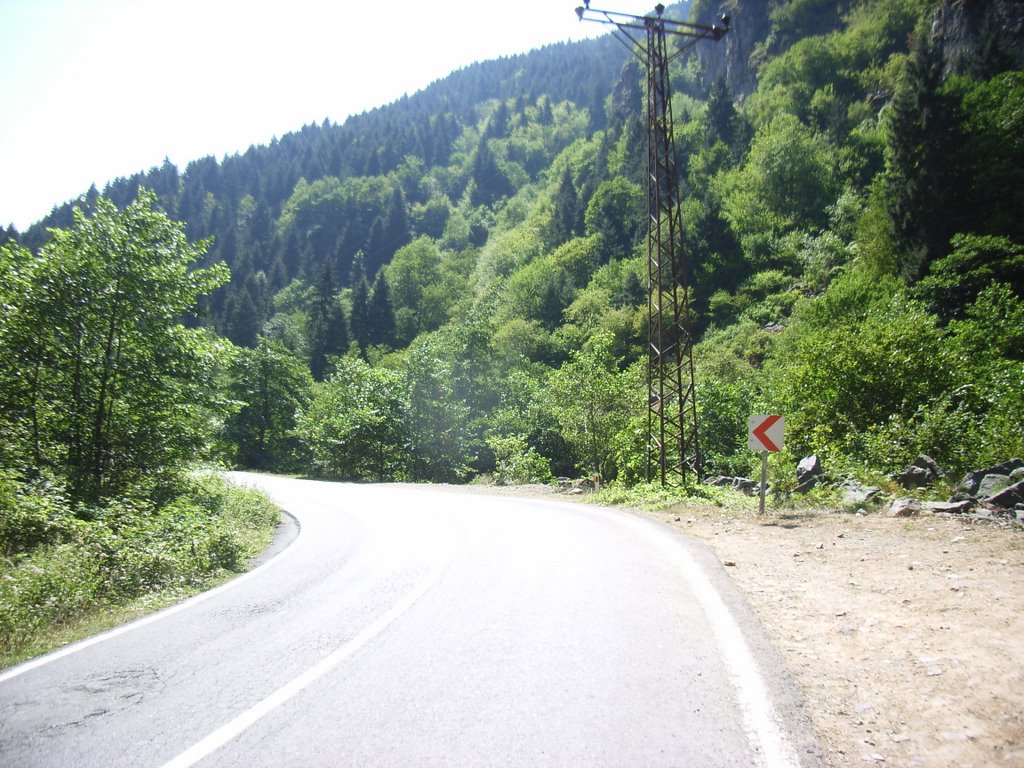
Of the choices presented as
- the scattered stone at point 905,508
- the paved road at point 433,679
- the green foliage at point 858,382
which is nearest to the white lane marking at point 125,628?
the paved road at point 433,679

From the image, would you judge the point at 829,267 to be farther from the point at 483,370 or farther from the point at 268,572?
the point at 268,572

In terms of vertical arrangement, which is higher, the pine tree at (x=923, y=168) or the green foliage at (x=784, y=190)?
the green foliage at (x=784, y=190)

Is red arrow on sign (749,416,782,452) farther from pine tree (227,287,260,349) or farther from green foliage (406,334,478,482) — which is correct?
pine tree (227,287,260,349)

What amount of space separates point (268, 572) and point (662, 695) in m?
6.97

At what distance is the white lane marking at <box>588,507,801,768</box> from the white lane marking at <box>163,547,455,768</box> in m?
3.02

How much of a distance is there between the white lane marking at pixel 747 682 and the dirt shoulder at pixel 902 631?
253 mm

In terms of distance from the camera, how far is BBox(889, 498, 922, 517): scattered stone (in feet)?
31.6

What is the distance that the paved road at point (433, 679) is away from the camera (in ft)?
10.9

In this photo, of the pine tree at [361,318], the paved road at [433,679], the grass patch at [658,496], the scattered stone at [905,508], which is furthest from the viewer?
the pine tree at [361,318]

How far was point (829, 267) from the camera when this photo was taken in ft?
148

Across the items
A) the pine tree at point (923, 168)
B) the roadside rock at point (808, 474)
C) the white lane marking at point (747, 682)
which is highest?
Result: the pine tree at point (923, 168)

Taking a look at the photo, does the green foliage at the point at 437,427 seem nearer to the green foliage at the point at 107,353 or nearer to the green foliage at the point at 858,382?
the green foliage at the point at 858,382

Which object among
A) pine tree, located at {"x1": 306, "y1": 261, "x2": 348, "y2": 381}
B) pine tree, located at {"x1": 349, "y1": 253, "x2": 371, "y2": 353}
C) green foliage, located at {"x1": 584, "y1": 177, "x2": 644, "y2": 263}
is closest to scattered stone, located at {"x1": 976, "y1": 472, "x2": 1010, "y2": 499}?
green foliage, located at {"x1": 584, "y1": 177, "x2": 644, "y2": 263}

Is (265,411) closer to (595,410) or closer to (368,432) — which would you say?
(368,432)
